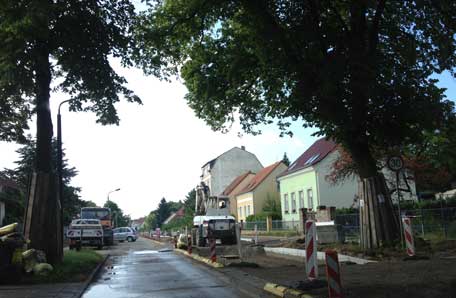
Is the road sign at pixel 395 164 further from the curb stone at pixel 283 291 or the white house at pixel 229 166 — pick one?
the white house at pixel 229 166

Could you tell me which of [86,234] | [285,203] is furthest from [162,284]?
[285,203]

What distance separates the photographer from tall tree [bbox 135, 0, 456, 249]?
1579 centimetres

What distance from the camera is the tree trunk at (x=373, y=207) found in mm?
17750

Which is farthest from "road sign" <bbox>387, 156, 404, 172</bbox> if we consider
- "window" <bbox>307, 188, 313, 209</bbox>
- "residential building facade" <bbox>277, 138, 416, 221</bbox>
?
"window" <bbox>307, 188, 313, 209</bbox>

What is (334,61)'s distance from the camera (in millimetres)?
15445

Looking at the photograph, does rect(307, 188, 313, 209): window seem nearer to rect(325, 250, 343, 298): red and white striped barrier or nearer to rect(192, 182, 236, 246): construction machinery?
rect(192, 182, 236, 246): construction machinery

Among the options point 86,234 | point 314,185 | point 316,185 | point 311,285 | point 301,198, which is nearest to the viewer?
point 311,285

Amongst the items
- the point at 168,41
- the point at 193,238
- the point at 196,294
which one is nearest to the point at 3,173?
the point at 193,238

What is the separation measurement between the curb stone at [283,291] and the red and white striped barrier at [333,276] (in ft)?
2.75

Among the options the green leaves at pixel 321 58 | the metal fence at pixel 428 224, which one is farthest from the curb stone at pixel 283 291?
the metal fence at pixel 428 224

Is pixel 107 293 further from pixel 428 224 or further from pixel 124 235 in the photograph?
pixel 124 235

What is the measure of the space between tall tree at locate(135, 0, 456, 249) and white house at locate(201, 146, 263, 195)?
66.3 m

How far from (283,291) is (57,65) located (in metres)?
10.9

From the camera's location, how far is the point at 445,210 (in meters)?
19.8
